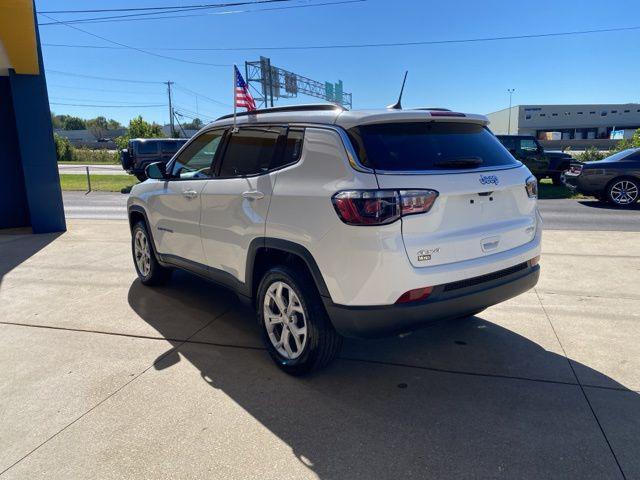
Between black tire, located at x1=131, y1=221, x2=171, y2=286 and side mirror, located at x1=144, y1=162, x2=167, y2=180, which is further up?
side mirror, located at x1=144, y1=162, x2=167, y2=180

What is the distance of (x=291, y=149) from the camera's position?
3414 mm

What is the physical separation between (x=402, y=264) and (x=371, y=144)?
0.78m

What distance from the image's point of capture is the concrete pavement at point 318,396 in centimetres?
255

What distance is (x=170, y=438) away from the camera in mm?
2791

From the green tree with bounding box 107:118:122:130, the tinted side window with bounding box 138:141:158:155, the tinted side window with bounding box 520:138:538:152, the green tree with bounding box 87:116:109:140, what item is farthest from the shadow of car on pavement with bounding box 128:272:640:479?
the green tree with bounding box 107:118:122:130

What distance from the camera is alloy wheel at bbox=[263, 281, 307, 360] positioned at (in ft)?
11.0

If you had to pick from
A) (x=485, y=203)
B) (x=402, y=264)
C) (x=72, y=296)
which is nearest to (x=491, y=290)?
(x=485, y=203)

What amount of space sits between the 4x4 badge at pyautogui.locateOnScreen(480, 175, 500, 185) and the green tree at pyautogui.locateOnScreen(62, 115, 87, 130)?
163876mm

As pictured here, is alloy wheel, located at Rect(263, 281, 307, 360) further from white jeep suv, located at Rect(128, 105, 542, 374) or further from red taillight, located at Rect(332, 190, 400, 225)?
red taillight, located at Rect(332, 190, 400, 225)

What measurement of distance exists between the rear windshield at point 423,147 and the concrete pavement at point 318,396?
1.50 meters

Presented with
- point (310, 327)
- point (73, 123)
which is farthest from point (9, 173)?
point (73, 123)

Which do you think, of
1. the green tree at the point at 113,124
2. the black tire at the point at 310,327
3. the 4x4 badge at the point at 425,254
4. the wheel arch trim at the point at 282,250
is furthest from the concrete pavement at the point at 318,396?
the green tree at the point at 113,124

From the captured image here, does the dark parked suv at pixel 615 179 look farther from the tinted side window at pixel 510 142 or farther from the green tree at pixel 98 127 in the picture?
the green tree at pixel 98 127

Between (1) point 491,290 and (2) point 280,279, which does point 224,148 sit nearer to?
(2) point 280,279
